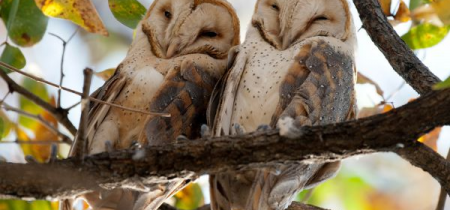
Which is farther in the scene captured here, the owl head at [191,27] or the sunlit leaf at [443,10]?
the owl head at [191,27]

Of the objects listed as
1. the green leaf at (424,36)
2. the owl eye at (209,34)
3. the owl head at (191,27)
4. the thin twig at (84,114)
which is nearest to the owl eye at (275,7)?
the owl head at (191,27)

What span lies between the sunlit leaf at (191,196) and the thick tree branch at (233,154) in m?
1.52

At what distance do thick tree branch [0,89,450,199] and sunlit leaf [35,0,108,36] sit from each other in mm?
757

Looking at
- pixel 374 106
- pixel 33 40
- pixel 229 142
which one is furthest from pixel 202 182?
pixel 229 142

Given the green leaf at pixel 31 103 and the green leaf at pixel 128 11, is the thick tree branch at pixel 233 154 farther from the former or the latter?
the green leaf at pixel 31 103

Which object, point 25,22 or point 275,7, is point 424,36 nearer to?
point 275,7

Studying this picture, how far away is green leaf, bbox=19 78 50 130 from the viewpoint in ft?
12.7

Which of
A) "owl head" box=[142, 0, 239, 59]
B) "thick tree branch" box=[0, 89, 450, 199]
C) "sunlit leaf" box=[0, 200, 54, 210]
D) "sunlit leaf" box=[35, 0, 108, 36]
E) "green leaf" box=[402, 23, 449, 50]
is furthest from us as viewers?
"owl head" box=[142, 0, 239, 59]

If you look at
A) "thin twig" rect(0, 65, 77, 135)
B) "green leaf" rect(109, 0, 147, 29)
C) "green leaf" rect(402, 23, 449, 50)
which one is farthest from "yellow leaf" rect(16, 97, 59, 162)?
"green leaf" rect(402, 23, 449, 50)

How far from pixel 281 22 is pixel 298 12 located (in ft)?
0.31

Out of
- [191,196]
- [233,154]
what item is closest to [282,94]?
[233,154]

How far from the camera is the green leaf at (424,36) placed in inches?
130

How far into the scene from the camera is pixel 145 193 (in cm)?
297

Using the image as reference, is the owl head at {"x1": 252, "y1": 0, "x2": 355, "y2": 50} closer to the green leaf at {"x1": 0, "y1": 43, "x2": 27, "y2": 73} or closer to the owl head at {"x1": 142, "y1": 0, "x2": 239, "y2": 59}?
the owl head at {"x1": 142, "y1": 0, "x2": 239, "y2": 59}
